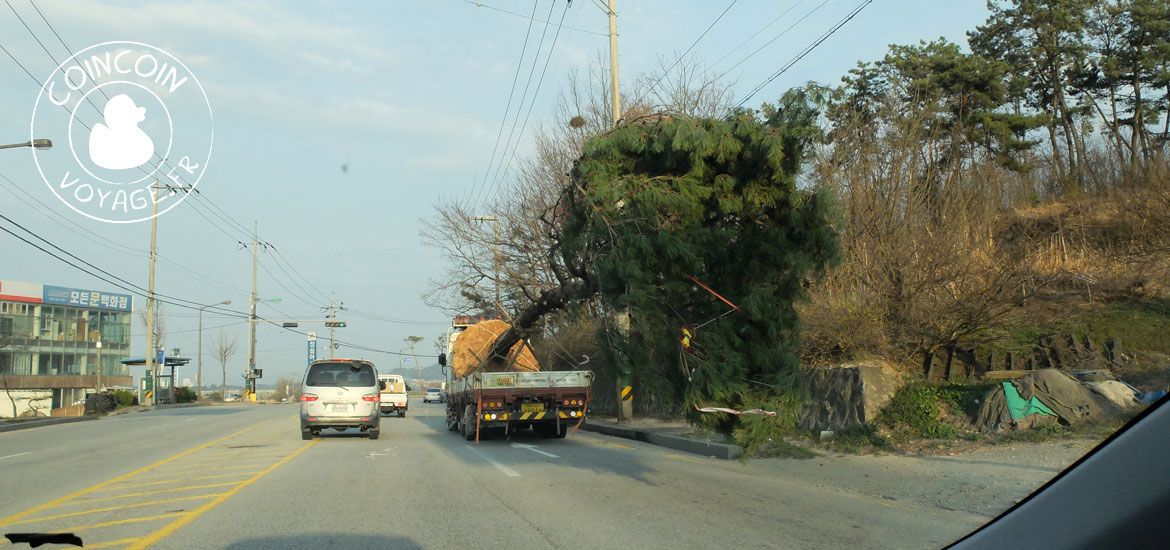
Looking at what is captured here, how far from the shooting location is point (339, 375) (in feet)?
66.6

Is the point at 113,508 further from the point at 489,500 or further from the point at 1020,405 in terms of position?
the point at 1020,405

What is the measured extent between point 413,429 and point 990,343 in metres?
17.2

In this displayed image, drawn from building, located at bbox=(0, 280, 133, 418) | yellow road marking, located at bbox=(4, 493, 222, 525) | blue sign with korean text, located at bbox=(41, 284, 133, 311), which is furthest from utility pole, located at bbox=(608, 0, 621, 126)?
blue sign with korean text, located at bbox=(41, 284, 133, 311)

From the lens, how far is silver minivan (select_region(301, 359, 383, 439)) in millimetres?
19797

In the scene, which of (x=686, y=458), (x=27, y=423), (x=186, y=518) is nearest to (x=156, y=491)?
(x=186, y=518)

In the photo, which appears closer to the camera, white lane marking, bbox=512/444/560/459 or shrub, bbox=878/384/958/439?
shrub, bbox=878/384/958/439

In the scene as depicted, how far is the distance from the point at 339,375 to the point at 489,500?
1204 centimetres

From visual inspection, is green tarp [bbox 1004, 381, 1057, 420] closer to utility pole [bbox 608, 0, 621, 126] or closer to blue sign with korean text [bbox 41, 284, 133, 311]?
utility pole [bbox 608, 0, 621, 126]

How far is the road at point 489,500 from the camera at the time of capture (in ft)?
23.2

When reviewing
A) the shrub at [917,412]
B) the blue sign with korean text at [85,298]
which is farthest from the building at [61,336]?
the shrub at [917,412]

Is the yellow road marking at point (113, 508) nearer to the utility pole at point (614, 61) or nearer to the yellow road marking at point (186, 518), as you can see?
the yellow road marking at point (186, 518)

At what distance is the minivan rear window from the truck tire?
8.37 ft

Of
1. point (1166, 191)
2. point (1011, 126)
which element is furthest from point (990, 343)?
point (1166, 191)

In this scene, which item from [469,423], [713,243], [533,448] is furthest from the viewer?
[469,423]
